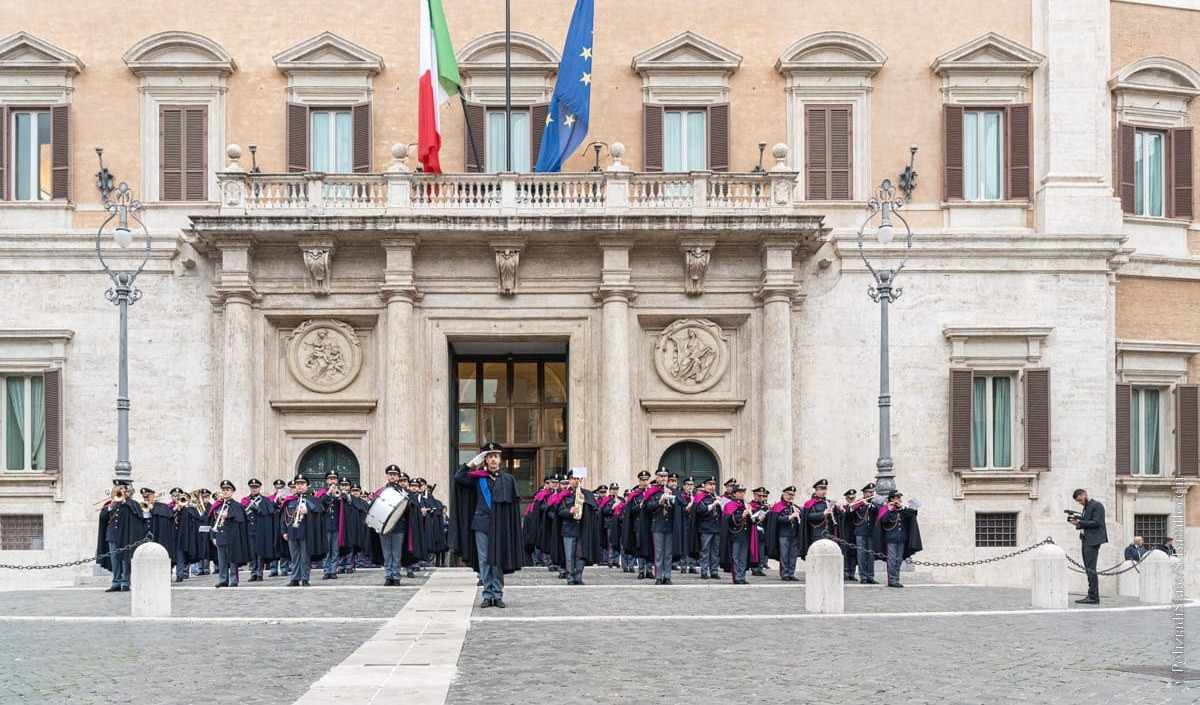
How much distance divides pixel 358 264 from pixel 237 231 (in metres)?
2.46

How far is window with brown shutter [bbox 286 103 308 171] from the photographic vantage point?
30078 mm

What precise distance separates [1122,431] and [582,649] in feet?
65.7

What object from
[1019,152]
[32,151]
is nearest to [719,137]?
[1019,152]

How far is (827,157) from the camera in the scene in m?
30.3

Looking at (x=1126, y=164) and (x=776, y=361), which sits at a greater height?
(x=1126, y=164)

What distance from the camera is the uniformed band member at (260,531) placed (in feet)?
76.6

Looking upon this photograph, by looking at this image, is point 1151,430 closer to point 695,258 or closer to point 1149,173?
point 1149,173

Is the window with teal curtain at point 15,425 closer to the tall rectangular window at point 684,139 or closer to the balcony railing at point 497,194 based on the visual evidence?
the balcony railing at point 497,194

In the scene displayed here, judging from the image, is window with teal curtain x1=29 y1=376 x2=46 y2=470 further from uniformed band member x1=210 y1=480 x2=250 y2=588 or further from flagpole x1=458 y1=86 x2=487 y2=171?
flagpole x1=458 y1=86 x2=487 y2=171

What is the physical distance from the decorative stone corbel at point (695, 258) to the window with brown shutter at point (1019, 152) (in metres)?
6.41

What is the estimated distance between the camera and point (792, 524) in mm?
24156

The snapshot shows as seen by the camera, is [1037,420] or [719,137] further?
[719,137]

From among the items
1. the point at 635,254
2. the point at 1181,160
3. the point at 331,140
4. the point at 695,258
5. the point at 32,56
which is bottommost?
the point at 695,258

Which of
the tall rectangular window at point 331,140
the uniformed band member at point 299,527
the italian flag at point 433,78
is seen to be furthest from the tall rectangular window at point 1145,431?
the uniformed band member at point 299,527
